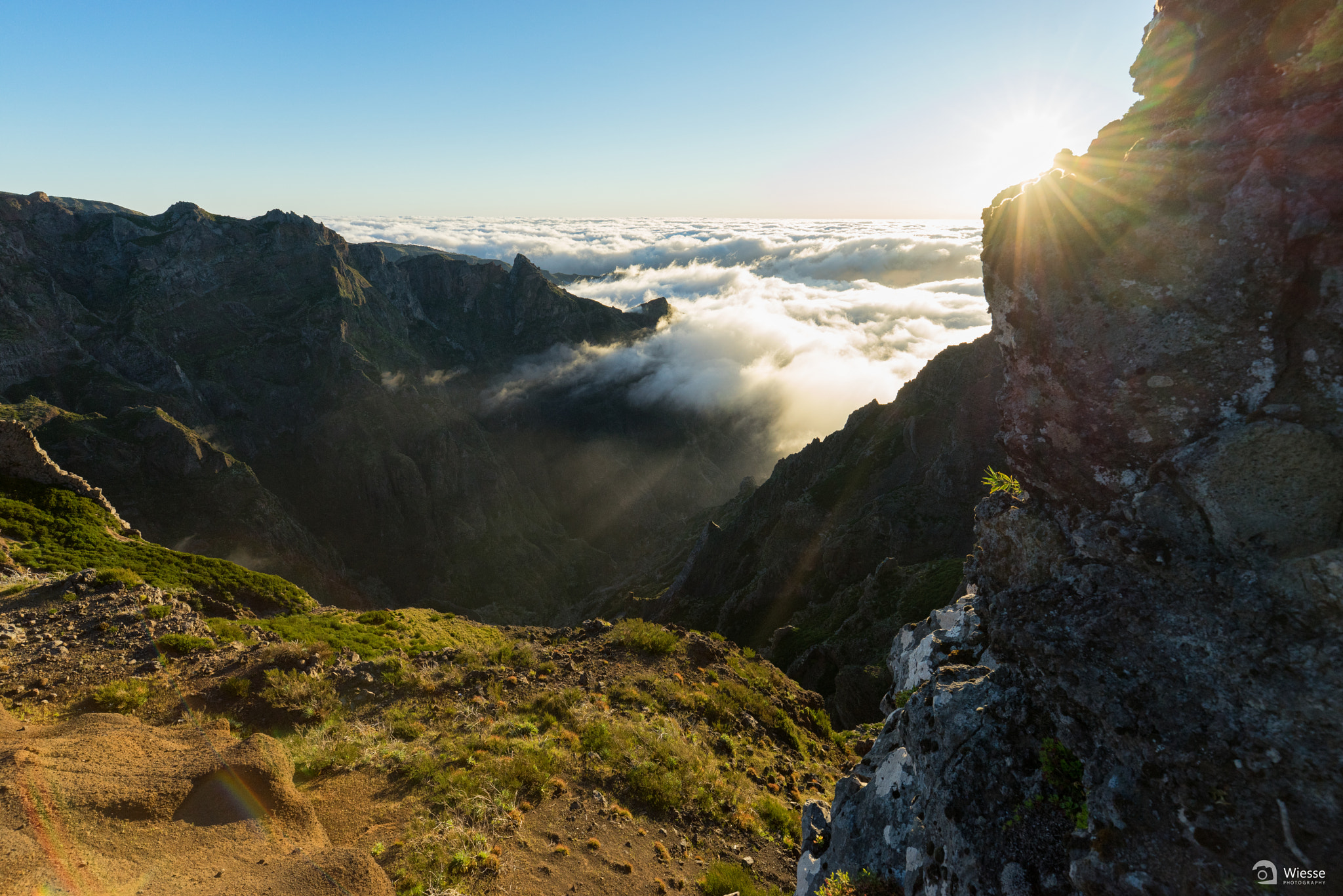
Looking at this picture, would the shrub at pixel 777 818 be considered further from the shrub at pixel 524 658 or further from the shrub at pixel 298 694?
the shrub at pixel 298 694

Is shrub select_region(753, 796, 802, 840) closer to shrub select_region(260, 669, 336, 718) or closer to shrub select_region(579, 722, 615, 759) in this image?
shrub select_region(579, 722, 615, 759)

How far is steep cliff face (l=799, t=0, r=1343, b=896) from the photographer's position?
235 inches

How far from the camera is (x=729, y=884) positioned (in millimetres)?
12406

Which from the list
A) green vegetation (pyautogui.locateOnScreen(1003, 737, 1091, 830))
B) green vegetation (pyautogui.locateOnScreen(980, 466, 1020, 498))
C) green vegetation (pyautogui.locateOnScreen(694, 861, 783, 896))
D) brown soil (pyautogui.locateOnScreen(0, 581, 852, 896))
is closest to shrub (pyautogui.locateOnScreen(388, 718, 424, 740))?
brown soil (pyautogui.locateOnScreen(0, 581, 852, 896))

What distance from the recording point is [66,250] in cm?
11956

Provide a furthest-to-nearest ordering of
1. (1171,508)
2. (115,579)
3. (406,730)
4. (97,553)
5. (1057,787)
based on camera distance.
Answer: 1. (97,553)
2. (115,579)
3. (406,730)
4. (1057,787)
5. (1171,508)

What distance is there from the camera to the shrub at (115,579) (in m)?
22.5

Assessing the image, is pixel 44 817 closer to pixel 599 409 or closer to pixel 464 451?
pixel 464 451

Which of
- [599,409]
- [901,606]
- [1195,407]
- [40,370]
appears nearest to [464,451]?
[599,409]

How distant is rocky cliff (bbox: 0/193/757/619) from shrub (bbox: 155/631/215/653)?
84.4 m

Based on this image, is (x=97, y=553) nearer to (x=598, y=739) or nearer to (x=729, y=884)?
(x=598, y=739)

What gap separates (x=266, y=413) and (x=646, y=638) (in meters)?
143

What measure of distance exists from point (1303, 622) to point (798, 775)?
55.3 ft

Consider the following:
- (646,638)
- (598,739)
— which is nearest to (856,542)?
(646,638)
